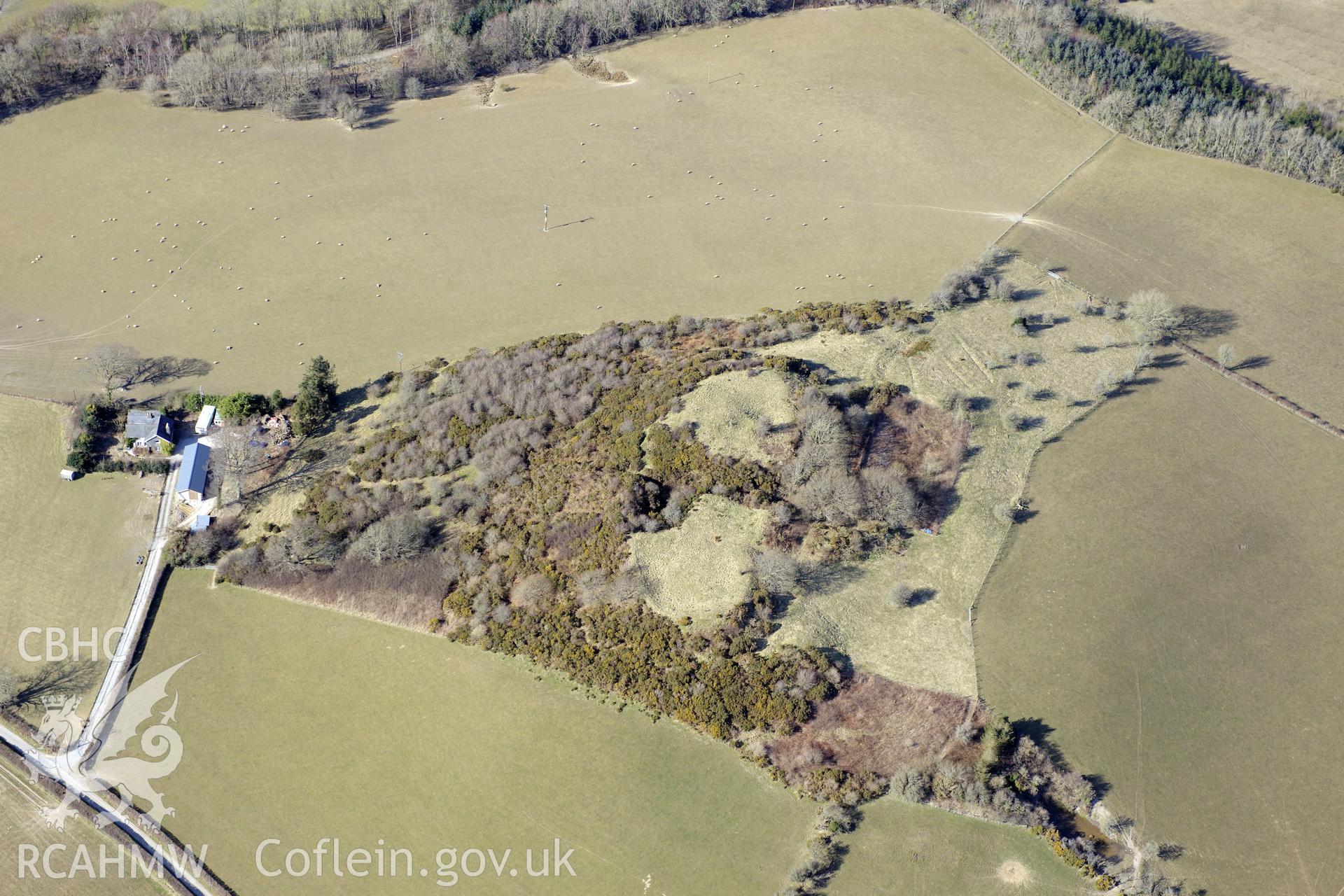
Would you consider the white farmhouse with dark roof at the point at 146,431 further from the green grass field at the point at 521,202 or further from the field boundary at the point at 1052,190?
the field boundary at the point at 1052,190

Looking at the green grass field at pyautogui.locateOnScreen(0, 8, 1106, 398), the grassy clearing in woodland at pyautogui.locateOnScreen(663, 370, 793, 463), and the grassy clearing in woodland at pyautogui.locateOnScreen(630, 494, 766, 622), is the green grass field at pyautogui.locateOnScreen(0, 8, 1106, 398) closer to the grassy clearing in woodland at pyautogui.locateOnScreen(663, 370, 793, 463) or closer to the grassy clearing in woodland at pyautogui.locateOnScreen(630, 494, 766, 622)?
the grassy clearing in woodland at pyautogui.locateOnScreen(663, 370, 793, 463)

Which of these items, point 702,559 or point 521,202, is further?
point 521,202

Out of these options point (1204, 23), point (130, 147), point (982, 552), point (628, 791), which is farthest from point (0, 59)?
point (1204, 23)

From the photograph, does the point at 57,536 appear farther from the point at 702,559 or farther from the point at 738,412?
the point at 738,412

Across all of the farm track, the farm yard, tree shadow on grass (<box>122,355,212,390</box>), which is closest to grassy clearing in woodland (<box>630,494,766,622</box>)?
the farm track

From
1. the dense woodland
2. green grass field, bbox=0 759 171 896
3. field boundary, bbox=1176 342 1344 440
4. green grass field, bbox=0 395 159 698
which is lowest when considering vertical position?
green grass field, bbox=0 759 171 896

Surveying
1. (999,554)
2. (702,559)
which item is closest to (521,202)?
(702,559)

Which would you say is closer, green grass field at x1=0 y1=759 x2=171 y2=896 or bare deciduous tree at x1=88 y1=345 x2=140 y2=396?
green grass field at x1=0 y1=759 x2=171 y2=896

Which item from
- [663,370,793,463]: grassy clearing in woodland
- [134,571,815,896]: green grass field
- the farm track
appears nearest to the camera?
[134,571,815,896]: green grass field
